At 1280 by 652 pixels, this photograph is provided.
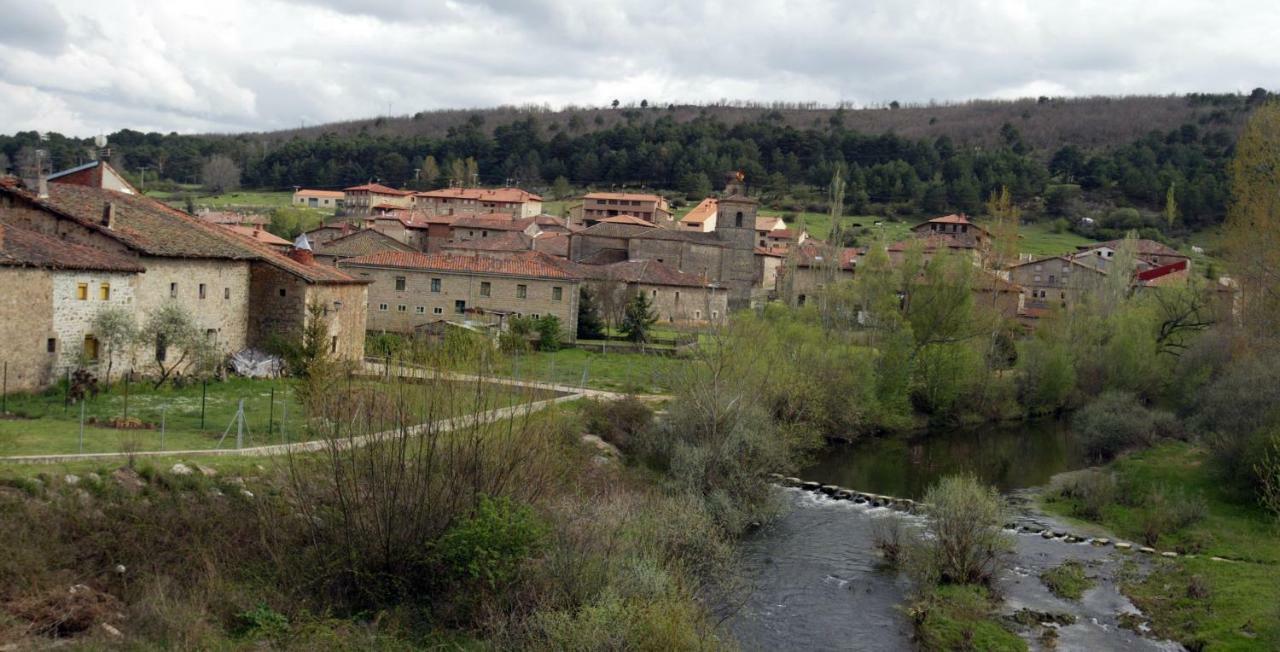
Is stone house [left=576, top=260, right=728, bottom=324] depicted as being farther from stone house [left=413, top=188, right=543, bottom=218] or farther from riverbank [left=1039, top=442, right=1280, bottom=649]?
stone house [left=413, top=188, right=543, bottom=218]

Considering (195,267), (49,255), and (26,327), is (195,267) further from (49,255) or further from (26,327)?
(26,327)

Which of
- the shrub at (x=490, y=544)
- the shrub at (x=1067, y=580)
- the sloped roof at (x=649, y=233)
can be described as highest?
the sloped roof at (x=649, y=233)

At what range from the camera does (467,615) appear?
1374cm

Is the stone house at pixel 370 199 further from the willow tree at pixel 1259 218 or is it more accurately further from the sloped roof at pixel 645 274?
the willow tree at pixel 1259 218

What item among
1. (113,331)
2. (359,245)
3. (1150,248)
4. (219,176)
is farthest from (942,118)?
(113,331)

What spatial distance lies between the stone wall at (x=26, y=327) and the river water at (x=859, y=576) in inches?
600

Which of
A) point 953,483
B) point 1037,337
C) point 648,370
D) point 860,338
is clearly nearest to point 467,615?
point 953,483

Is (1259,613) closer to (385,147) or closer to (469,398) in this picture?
(469,398)

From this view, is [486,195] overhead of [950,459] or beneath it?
overhead

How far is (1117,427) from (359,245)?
3383 centimetres

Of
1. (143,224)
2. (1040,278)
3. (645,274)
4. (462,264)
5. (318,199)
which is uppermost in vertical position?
(318,199)

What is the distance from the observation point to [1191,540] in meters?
20.9

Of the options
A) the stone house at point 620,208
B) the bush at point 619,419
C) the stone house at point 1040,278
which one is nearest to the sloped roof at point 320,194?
the stone house at point 620,208

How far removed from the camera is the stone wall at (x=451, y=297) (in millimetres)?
41656
